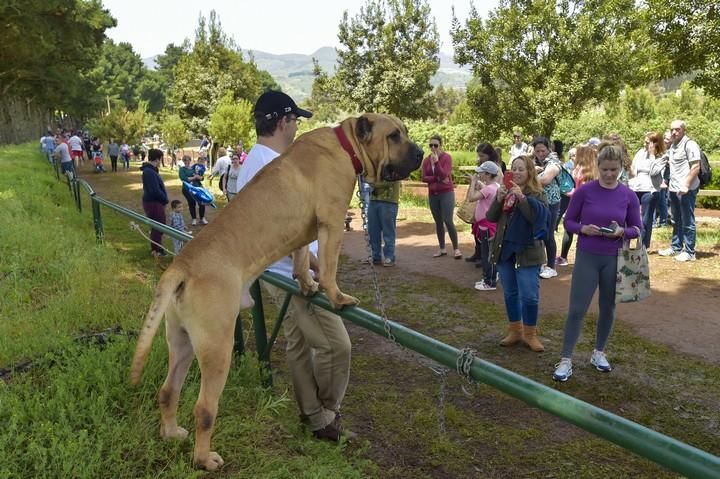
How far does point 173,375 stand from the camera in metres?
2.98

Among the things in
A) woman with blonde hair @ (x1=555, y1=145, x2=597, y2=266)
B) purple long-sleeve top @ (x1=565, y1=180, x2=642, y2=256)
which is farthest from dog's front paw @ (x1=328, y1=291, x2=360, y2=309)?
woman with blonde hair @ (x1=555, y1=145, x2=597, y2=266)

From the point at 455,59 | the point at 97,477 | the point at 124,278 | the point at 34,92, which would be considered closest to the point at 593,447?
the point at 97,477

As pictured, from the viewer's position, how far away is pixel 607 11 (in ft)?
67.4

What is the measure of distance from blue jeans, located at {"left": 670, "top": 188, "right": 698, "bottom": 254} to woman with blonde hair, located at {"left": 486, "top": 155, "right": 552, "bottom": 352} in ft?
16.3

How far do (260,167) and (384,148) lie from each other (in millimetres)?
922

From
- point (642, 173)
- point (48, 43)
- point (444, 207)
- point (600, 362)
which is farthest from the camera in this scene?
point (48, 43)

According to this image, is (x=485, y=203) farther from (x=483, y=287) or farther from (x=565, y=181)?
(x=565, y=181)

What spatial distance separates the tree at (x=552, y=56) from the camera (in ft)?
67.6

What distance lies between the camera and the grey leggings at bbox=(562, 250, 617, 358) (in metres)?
5.16

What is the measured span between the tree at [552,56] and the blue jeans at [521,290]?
16.7 m

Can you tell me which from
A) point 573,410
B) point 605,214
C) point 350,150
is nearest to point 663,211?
point 605,214

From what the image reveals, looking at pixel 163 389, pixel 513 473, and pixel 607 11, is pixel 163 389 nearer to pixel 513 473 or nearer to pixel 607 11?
pixel 513 473

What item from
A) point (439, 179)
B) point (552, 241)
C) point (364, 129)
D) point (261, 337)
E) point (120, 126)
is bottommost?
point (552, 241)

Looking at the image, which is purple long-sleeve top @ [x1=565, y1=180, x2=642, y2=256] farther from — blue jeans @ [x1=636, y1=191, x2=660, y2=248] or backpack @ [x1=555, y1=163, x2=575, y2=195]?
blue jeans @ [x1=636, y1=191, x2=660, y2=248]
